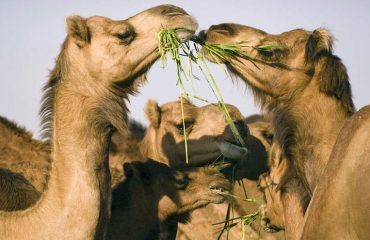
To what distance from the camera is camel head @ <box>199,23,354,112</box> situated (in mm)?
7180

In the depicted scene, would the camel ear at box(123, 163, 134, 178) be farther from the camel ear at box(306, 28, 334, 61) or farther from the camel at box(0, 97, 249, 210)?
the camel ear at box(306, 28, 334, 61)

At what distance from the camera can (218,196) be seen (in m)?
8.36

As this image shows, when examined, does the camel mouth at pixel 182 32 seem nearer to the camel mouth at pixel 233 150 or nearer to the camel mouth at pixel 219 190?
the camel mouth at pixel 219 190

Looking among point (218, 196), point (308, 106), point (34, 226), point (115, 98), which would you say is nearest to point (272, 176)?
point (218, 196)

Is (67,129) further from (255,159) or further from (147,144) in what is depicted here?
(255,159)

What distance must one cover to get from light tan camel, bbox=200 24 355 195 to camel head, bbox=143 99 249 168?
196cm

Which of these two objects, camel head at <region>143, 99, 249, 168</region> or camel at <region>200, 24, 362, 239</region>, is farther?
camel head at <region>143, 99, 249, 168</region>

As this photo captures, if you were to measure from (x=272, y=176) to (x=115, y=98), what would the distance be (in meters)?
1.67

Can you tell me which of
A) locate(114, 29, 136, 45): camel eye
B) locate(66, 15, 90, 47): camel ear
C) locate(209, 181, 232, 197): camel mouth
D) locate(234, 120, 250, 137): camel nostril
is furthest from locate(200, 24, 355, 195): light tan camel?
locate(234, 120, 250, 137): camel nostril

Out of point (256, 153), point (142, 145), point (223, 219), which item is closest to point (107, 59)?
point (142, 145)

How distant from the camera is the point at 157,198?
28.0ft

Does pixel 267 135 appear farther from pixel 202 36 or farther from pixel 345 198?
pixel 345 198

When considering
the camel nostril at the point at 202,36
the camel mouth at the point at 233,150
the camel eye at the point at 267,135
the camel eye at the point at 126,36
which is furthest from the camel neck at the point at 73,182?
the camel eye at the point at 267,135

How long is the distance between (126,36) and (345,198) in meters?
2.46
